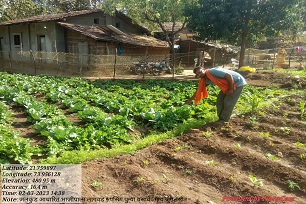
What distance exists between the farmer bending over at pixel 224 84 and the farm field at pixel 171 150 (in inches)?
15.2

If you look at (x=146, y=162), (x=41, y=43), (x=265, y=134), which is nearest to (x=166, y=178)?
(x=146, y=162)

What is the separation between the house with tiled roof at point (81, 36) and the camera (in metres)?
20.2

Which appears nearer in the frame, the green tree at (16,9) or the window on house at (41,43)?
the window on house at (41,43)

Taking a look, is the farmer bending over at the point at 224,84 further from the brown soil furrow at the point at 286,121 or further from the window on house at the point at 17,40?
the window on house at the point at 17,40

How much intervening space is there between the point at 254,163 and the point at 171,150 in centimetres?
144

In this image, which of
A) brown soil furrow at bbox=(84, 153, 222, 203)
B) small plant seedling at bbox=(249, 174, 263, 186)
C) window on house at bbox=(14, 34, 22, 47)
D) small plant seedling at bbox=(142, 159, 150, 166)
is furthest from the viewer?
window on house at bbox=(14, 34, 22, 47)

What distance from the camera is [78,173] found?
412 centimetres

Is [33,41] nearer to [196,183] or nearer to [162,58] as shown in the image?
[162,58]

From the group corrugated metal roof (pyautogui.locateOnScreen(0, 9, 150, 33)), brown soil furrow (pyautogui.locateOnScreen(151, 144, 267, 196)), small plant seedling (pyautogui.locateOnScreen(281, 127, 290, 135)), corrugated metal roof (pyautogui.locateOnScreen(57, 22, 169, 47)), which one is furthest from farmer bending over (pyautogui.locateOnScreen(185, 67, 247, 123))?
corrugated metal roof (pyautogui.locateOnScreen(0, 9, 150, 33))

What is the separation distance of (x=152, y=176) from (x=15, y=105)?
5934 mm

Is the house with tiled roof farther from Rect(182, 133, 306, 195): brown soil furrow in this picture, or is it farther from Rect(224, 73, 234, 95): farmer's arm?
Rect(182, 133, 306, 195): brown soil furrow

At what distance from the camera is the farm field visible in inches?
149

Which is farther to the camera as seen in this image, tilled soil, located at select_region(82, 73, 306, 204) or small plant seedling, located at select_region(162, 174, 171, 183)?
small plant seedling, located at select_region(162, 174, 171, 183)

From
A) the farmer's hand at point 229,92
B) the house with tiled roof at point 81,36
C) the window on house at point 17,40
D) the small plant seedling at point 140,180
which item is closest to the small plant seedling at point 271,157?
the farmer's hand at point 229,92
